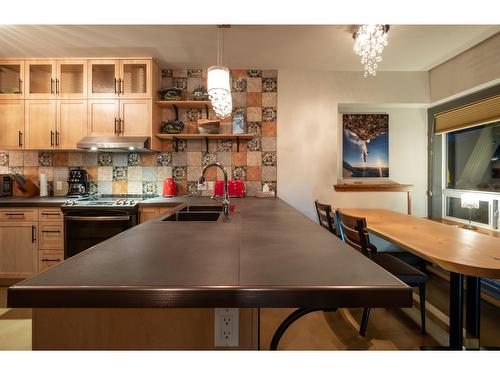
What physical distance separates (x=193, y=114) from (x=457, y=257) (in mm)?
2983

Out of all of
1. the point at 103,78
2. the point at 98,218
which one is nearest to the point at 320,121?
the point at 103,78

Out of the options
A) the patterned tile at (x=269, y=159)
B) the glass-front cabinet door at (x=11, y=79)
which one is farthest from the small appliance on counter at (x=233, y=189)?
the glass-front cabinet door at (x=11, y=79)

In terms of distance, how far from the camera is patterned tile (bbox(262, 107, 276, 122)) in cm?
350

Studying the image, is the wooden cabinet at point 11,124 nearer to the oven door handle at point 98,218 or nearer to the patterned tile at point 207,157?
the oven door handle at point 98,218

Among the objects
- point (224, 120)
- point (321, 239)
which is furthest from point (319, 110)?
point (321, 239)

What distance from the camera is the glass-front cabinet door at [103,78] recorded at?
122 inches

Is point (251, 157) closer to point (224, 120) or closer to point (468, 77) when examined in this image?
point (224, 120)

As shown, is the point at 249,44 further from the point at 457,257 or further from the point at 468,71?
the point at 457,257

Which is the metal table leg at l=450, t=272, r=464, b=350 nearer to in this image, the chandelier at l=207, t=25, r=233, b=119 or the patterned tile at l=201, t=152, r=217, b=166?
the chandelier at l=207, t=25, r=233, b=119

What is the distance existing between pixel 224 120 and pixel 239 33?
1.09m

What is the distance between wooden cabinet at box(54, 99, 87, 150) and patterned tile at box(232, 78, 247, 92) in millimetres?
1720

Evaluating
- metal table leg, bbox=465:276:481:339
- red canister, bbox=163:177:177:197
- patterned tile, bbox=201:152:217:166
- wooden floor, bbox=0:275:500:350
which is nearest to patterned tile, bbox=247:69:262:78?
patterned tile, bbox=201:152:217:166

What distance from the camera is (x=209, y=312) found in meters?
0.86

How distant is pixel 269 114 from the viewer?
3.50m
